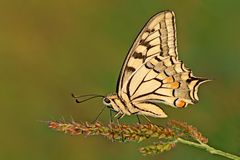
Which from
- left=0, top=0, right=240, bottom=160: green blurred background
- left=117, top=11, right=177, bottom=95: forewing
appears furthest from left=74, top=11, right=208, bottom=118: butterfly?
left=0, top=0, right=240, bottom=160: green blurred background

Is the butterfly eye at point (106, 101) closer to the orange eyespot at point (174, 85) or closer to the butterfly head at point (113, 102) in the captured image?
the butterfly head at point (113, 102)

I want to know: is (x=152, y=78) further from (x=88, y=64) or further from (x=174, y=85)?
(x=88, y=64)

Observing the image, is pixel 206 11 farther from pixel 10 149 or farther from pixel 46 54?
pixel 10 149

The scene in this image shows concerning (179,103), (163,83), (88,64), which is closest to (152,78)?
(163,83)

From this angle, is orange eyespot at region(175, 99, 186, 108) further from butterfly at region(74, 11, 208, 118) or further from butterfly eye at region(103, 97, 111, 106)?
butterfly eye at region(103, 97, 111, 106)

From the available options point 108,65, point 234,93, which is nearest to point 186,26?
point 108,65

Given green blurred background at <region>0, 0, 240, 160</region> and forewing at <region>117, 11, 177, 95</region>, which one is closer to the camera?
forewing at <region>117, 11, 177, 95</region>

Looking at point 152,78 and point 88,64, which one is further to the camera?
point 88,64
